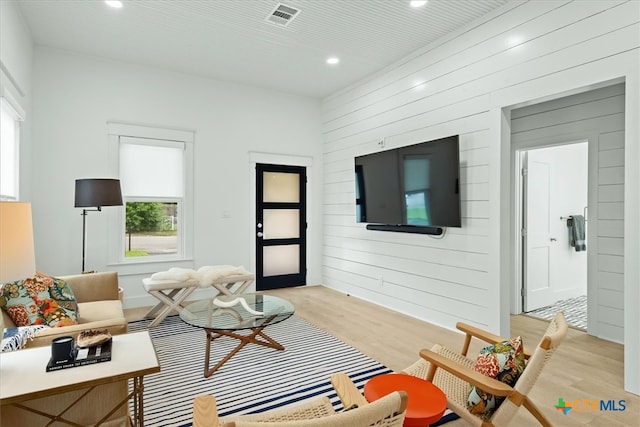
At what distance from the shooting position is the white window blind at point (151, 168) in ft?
15.8

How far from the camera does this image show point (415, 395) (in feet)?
5.61

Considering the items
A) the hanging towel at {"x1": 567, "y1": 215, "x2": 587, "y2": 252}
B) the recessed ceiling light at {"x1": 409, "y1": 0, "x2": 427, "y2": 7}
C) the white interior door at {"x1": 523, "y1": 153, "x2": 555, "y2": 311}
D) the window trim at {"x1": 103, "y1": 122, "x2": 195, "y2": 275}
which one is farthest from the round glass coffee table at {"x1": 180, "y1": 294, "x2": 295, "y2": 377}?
the hanging towel at {"x1": 567, "y1": 215, "x2": 587, "y2": 252}

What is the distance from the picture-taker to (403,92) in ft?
15.2

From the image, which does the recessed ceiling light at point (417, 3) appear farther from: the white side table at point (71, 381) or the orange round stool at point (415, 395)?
the white side table at point (71, 381)

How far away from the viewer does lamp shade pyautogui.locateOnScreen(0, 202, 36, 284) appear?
1441 millimetres

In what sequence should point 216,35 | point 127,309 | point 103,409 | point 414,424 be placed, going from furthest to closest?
point 127,309, point 216,35, point 103,409, point 414,424

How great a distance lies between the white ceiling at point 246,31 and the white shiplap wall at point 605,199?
1.48 metres

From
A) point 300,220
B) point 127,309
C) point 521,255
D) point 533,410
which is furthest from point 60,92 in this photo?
point 521,255

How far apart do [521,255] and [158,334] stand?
4.36 metres

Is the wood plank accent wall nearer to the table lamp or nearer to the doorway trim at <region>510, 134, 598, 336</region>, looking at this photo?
the doorway trim at <region>510, 134, 598, 336</region>

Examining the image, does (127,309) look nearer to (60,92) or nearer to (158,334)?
(158,334)

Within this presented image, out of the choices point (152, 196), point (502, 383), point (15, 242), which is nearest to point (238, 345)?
point (15, 242)

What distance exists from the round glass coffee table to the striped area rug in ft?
0.30

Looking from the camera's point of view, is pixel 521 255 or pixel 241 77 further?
pixel 241 77
